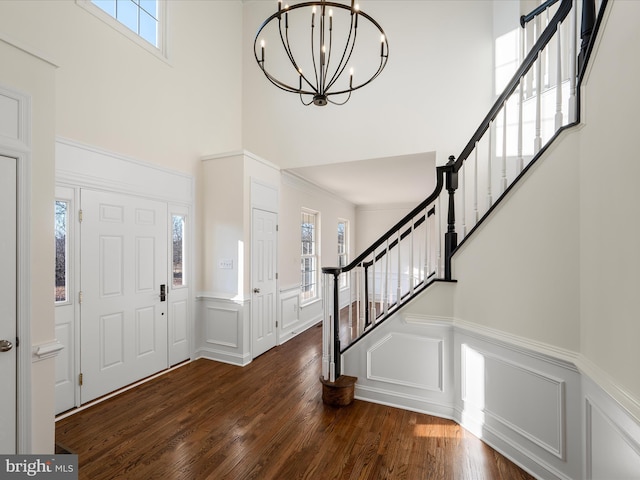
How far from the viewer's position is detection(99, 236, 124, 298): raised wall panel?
299cm

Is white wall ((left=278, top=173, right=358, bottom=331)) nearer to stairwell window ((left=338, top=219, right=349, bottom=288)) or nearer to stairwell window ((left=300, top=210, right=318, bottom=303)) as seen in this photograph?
stairwell window ((left=300, top=210, right=318, bottom=303))

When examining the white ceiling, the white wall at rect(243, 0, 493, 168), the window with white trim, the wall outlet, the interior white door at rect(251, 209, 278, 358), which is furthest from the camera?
the white ceiling

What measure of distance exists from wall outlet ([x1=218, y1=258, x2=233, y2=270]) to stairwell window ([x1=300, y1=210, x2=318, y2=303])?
178 centimetres

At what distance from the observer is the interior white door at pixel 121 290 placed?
2881mm

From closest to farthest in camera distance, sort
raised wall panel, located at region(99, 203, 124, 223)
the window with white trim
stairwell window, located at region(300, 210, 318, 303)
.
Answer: raised wall panel, located at region(99, 203, 124, 223) → the window with white trim → stairwell window, located at region(300, 210, 318, 303)

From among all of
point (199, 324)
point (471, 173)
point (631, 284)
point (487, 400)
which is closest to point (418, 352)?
point (487, 400)

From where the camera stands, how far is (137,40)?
3.35 m

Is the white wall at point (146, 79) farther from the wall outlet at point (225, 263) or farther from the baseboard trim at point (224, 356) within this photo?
the baseboard trim at point (224, 356)

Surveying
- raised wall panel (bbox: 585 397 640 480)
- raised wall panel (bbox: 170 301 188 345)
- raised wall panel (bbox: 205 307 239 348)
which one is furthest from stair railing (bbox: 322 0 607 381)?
raised wall panel (bbox: 170 301 188 345)

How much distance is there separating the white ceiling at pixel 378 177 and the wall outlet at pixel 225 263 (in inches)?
65.1

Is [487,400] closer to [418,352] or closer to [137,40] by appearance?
[418,352]

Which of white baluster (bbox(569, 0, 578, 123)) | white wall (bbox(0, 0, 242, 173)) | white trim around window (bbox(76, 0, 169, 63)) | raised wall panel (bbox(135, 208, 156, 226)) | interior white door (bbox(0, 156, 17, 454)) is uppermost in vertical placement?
white trim around window (bbox(76, 0, 169, 63))

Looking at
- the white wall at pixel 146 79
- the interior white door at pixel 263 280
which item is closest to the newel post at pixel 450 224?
the interior white door at pixel 263 280

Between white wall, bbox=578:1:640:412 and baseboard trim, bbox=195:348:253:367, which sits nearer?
white wall, bbox=578:1:640:412
